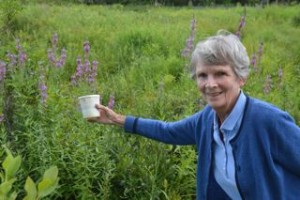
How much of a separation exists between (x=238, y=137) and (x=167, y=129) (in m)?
0.60

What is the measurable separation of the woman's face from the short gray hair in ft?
0.08

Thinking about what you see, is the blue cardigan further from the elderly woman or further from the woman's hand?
the woman's hand

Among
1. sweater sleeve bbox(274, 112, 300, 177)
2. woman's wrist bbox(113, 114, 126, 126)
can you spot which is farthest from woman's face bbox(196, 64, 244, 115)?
woman's wrist bbox(113, 114, 126, 126)

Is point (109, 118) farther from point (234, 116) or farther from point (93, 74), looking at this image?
point (93, 74)

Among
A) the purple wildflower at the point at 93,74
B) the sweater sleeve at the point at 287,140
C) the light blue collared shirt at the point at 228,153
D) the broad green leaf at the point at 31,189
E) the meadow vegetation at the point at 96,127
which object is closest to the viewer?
the broad green leaf at the point at 31,189

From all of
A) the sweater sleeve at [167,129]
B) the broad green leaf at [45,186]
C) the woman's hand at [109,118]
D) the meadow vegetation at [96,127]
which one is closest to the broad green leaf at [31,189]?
the broad green leaf at [45,186]

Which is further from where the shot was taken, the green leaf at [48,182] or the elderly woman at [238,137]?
the elderly woman at [238,137]

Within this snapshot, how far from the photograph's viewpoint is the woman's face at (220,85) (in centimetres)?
233

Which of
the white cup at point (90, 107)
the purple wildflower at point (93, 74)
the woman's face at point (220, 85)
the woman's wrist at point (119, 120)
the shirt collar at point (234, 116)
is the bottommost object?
the purple wildflower at point (93, 74)

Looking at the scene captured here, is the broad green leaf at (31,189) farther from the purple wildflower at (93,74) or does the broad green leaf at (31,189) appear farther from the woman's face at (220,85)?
the purple wildflower at (93,74)

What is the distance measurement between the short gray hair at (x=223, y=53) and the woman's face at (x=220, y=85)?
2cm

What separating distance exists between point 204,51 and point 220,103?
0.26 meters

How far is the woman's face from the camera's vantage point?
233 cm

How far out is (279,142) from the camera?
7.36 ft
